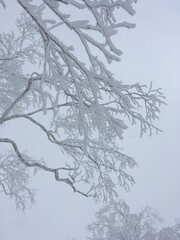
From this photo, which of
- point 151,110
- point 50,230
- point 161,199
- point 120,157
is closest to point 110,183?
point 120,157

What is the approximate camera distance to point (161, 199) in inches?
6506

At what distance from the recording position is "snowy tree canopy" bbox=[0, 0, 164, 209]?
7.02 ft

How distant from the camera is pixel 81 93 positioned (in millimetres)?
2381

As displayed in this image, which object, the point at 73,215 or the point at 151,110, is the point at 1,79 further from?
the point at 73,215

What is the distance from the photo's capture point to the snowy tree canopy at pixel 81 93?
214cm

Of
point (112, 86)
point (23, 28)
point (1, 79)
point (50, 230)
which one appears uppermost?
point (50, 230)

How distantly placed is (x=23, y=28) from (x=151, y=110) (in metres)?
4.19

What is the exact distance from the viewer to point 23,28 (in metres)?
6.76

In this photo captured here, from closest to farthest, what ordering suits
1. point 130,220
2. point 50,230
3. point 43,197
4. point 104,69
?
point 104,69 → point 130,220 → point 50,230 → point 43,197

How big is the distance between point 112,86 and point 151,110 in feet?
6.62

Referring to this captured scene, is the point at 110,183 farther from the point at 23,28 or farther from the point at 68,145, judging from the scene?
the point at 23,28

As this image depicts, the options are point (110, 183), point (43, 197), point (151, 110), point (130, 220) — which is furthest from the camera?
point (43, 197)

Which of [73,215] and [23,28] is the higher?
[73,215]

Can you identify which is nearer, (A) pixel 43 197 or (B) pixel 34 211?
(B) pixel 34 211
